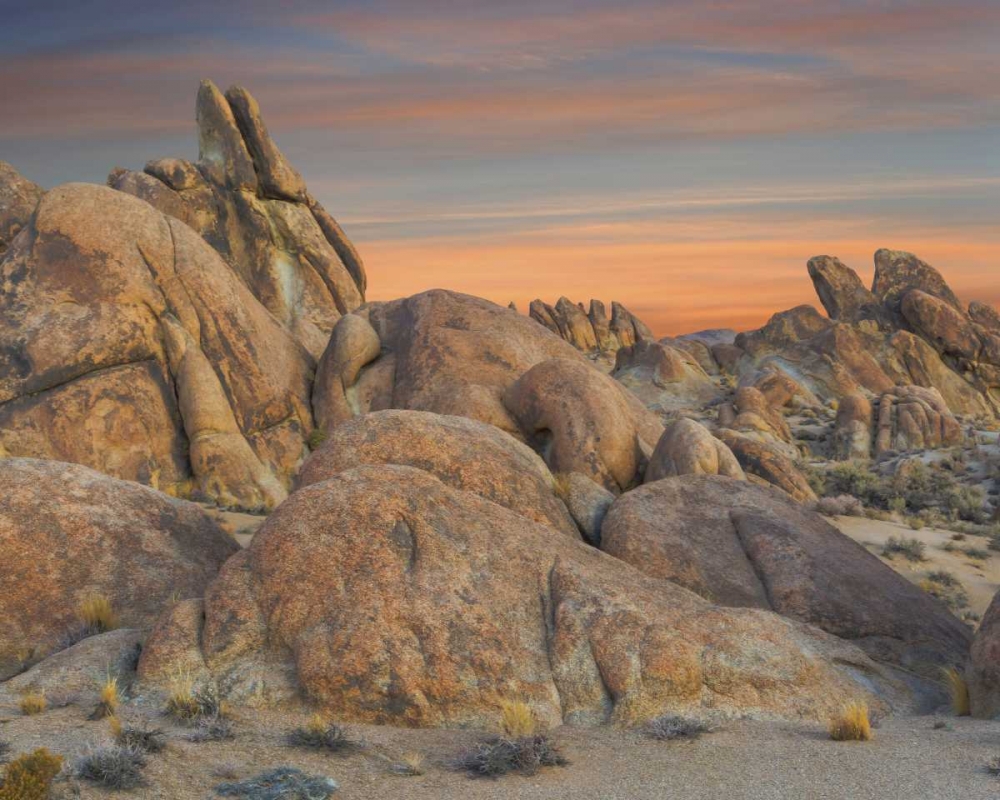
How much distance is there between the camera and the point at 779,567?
17.3m

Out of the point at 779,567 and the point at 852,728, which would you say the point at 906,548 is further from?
the point at 852,728

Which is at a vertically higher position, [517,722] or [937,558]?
[517,722]

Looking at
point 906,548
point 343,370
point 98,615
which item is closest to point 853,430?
point 906,548

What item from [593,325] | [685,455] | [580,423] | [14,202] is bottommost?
[593,325]

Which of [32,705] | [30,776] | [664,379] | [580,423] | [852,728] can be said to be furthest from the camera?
[664,379]

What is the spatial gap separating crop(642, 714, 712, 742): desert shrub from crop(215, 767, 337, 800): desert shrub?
13.1 ft

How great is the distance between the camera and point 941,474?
42812 mm

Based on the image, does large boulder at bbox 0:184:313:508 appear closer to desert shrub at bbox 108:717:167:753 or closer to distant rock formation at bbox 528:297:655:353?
desert shrub at bbox 108:717:167:753

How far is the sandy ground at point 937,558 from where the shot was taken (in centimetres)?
2519

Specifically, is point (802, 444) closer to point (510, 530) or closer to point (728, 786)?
point (510, 530)

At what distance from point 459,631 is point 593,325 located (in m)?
119

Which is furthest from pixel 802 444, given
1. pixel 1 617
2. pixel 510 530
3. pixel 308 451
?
pixel 1 617

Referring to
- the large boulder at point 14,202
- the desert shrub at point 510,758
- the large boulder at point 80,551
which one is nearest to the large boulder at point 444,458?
the large boulder at point 80,551

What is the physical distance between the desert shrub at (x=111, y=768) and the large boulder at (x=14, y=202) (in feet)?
116
